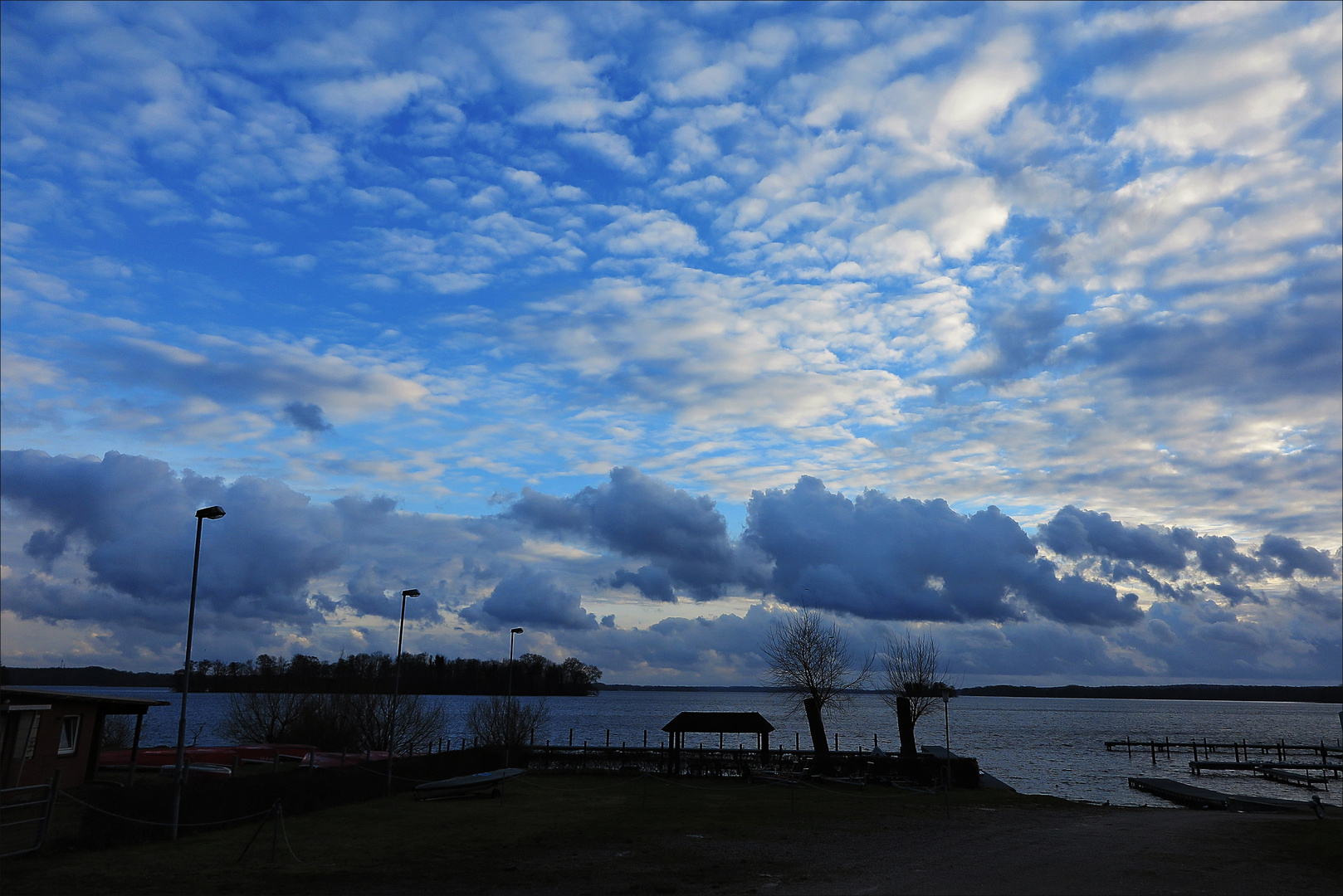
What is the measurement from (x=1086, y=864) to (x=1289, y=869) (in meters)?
4.83

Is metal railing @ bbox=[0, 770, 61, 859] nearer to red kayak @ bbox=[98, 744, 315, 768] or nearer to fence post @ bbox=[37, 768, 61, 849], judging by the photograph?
fence post @ bbox=[37, 768, 61, 849]

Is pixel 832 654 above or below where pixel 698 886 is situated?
above

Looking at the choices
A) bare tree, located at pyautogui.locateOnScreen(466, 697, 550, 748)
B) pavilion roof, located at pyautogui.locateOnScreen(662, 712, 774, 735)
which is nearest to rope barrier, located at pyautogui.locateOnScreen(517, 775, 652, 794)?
pavilion roof, located at pyautogui.locateOnScreen(662, 712, 774, 735)

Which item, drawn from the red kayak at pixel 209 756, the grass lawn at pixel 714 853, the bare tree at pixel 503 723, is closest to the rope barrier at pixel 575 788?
the grass lawn at pixel 714 853

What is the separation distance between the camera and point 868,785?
1759 inches

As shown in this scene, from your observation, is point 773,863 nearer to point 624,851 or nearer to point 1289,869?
point 624,851

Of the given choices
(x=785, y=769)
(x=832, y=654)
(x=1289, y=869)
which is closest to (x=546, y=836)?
(x=1289, y=869)

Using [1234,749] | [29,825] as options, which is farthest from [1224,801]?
[1234,749]

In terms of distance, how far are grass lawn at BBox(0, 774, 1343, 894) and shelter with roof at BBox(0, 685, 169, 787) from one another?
587 cm

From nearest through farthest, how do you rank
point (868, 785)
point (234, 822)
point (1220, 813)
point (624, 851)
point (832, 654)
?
point (624, 851)
point (234, 822)
point (1220, 813)
point (868, 785)
point (832, 654)

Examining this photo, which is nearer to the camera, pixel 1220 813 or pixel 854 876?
pixel 854 876

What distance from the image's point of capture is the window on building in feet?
119

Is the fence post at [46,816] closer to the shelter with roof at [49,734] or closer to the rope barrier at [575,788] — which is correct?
the shelter with roof at [49,734]

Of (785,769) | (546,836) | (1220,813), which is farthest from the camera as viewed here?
(785,769)
